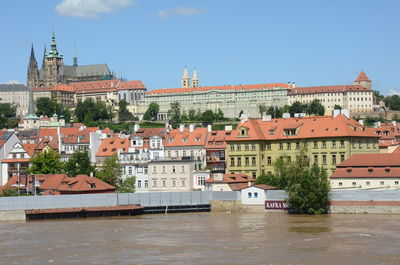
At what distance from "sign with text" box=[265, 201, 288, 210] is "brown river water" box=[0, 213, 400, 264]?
1.31 meters

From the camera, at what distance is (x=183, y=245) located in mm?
47719

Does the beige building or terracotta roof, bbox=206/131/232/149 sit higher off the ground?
terracotta roof, bbox=206/131/232/149

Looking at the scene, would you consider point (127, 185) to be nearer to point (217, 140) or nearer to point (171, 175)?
point (171, 175)

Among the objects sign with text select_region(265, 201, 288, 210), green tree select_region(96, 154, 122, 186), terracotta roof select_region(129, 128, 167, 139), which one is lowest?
sign with text select_region(265, 201, 288, 210)

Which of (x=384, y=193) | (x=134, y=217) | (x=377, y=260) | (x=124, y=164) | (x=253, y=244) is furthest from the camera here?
(x=124, y=164)

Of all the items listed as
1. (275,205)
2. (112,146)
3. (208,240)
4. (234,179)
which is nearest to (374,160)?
(275,205)

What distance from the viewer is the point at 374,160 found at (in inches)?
2586

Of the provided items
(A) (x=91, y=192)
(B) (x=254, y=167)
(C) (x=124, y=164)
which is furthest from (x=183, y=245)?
(C) (x=124, y=164)

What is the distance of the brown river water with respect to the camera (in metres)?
43.1

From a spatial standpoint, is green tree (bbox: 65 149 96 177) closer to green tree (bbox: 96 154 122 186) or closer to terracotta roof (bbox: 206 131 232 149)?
green tree (bbox: 96 154 122 186)

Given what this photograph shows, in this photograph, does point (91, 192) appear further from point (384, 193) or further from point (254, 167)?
point (384, 193)

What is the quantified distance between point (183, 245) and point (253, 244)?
159 inches

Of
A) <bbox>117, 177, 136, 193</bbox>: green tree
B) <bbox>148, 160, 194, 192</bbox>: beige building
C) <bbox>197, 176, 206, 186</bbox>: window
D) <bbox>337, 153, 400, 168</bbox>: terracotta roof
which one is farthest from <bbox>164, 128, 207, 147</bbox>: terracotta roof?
<bbox>337, 153, 400, 168</bbox>: terracotta roof

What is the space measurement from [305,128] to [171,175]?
13.3 meters
